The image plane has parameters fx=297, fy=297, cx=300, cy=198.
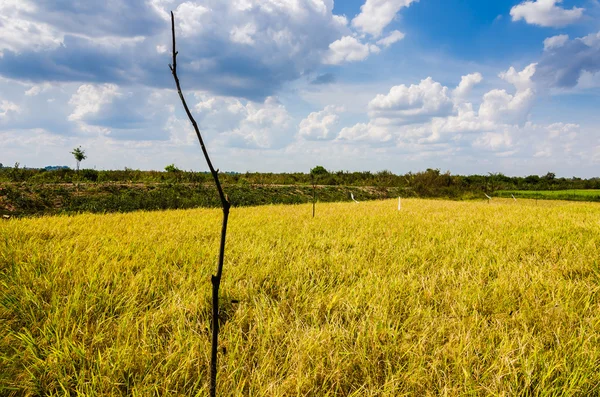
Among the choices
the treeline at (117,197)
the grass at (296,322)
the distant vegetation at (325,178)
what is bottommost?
the grass at (296,322)

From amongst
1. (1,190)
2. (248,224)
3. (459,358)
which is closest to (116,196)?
(1,190)

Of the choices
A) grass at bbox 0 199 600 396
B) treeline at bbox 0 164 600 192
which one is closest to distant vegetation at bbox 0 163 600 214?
treeline at bbox 0 164 600 192

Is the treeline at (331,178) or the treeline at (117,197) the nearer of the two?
the treeline at (117,197)

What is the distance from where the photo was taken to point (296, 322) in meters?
1.98

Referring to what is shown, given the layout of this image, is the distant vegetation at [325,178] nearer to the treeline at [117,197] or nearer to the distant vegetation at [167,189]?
the distant vegetation at [167,189]

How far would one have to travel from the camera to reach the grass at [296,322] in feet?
4.92

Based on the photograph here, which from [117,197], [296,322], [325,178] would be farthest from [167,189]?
[325,178]

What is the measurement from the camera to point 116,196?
440 inches

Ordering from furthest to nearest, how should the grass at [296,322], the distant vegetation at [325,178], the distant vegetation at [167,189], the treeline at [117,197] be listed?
the distant vegetation at [325,178] < the distant vegetation at [167,189] < the treeline at [117,197] < the grass at [296,322]

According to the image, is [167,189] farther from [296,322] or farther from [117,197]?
[296,322]

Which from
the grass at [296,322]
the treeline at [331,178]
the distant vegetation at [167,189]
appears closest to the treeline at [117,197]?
the distant vegetation at [167,189]

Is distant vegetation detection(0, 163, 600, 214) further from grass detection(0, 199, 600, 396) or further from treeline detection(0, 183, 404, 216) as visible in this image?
grass detection(0, 199, 600, 396)

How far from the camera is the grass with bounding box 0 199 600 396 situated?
1.50 meters

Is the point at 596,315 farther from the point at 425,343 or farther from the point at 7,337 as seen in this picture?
the point at 7,337
